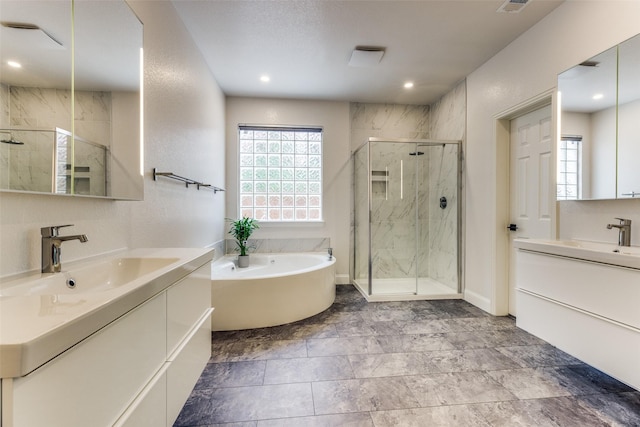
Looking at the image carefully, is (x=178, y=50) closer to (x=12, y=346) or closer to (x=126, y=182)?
(x=126, y=182)

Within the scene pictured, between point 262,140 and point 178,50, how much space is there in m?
1.81

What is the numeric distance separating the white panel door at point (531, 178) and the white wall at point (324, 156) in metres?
1.96

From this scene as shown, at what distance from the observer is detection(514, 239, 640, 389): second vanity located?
128 centimetres

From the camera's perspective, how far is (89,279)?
1126 millimetres

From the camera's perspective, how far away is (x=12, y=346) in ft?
1.49

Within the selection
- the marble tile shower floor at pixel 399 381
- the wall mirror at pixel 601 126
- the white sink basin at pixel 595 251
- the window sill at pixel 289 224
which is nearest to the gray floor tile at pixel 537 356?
the marble tile shower floor at pixel 399 381

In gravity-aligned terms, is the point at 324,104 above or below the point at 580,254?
above

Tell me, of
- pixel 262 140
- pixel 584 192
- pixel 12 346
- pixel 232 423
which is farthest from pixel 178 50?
pixel 584 192

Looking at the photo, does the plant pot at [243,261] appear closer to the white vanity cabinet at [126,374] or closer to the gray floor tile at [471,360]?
the white vanity cabinet at [126,374]

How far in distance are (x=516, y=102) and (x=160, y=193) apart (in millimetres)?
3062

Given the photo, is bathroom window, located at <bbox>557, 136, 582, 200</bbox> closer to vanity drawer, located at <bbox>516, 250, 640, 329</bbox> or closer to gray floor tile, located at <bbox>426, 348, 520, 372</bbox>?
vanity drawer, located at <bbox>516, 250, 640, 329</bbox>

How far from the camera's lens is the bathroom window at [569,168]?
1.98m

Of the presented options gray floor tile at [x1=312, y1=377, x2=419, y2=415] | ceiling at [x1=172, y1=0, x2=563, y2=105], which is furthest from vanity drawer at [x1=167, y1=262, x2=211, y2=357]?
ceiling at [x1=172, y1=0, x2=563, y2=105]

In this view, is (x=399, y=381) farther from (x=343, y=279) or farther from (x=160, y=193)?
(x=343, y=279)
